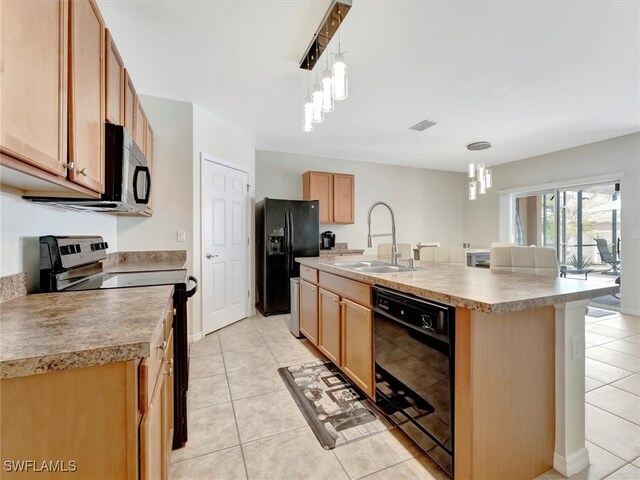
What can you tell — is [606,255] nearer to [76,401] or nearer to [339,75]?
[339,75]

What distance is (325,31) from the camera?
1960mm

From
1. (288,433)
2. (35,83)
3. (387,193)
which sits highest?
(387,193)

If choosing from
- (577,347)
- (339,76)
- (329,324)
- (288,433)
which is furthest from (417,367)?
(339,76)

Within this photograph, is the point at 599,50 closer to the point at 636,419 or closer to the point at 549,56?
the point at 549,56

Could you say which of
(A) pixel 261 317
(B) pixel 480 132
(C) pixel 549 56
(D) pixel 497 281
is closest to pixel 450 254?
(D) pixel 497 281

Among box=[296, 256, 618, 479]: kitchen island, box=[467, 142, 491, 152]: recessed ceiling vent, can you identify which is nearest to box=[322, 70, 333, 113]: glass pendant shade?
box=[296, 256, 618, 479]: kitchen island

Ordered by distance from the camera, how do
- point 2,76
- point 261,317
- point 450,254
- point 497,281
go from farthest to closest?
point 261,317 < point 450,254 < point 497,281 < point 2,76

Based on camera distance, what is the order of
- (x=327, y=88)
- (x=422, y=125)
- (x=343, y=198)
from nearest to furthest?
(x=327, y=88)
(x=422, y=125)
(x=343, y=198)

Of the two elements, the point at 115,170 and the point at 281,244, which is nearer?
the point at 115,170

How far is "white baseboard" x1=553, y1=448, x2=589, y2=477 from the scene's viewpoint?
1354mm

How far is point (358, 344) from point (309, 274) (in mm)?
1007

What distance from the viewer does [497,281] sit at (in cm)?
159

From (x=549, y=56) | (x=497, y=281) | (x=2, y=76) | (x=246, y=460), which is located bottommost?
(x=246, y=460)

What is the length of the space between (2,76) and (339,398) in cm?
220
